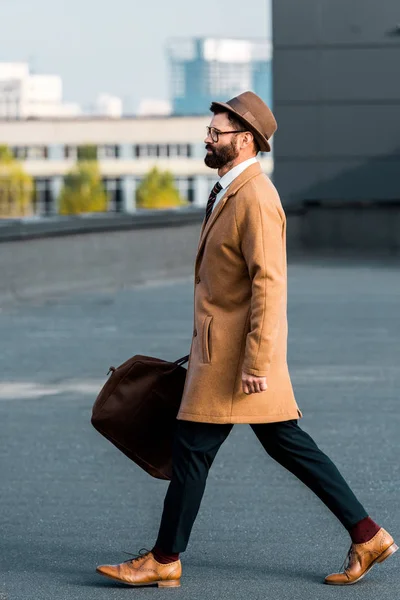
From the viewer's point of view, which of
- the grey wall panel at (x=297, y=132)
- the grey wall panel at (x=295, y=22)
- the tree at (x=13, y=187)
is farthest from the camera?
the tree at (x=13, y=187)

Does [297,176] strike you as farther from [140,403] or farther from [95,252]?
[140,403]

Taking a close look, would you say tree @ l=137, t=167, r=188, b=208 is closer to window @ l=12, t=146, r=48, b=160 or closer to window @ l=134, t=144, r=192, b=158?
window @ l=134, t=144, r=192, b=158

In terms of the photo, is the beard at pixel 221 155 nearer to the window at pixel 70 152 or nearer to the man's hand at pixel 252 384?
→ the man's hand at pixel 252 384

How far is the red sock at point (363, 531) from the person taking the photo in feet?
16.6

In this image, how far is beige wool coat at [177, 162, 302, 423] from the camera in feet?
15.7

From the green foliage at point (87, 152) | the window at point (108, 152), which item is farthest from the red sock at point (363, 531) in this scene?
the window at point (108, 152)

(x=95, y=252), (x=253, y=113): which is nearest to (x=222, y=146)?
(x=253, y=113)

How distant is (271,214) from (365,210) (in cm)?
2201

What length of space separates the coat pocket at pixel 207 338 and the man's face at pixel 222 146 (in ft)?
1.78

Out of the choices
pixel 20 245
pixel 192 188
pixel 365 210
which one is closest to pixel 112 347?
pixel 20 245

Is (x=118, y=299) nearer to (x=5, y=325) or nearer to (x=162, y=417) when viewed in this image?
(x=5, y=325)

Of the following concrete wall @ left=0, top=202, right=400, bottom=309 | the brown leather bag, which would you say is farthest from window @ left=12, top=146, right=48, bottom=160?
the brown leather bag

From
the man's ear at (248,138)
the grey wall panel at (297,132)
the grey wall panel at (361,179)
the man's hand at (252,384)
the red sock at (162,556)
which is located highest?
the man's ear at (248,138)

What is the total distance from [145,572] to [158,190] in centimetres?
16108
